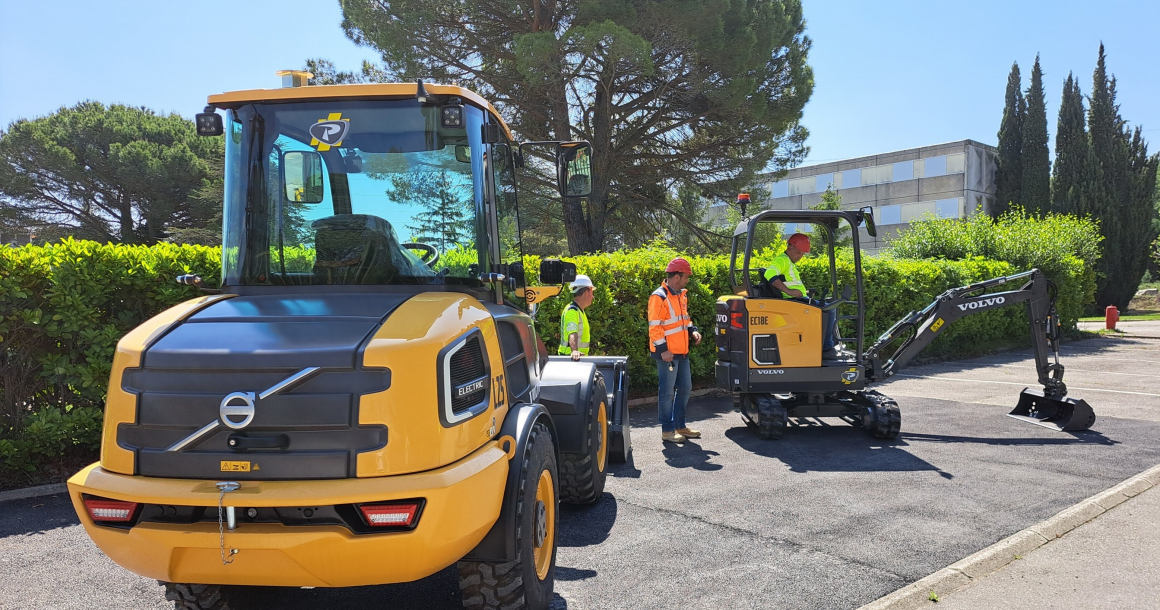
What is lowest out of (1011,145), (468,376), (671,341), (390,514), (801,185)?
(390,514)

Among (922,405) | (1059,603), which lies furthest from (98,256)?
(922,405)

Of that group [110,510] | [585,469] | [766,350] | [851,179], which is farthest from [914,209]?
[110,510]

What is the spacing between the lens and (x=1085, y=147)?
31.7 m

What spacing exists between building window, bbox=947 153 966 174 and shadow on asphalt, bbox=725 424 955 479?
125 ft

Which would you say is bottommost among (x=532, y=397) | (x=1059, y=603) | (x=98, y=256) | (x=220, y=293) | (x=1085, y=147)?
(x=1059, y=603)

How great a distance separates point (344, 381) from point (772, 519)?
3.41 metres

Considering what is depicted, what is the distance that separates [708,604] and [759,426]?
4.27 meters

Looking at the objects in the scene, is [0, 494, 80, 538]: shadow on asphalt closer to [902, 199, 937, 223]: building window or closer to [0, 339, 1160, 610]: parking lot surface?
[0, 339, 1160, 610]: parking lot surface

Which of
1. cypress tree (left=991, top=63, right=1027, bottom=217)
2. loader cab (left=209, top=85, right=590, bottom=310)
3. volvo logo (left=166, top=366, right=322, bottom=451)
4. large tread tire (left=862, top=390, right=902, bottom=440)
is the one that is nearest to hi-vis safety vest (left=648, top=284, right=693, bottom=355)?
large tread tire (left=862, top=390, right=902, bottom=440)

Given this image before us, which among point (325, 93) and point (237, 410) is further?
point (325, 93)

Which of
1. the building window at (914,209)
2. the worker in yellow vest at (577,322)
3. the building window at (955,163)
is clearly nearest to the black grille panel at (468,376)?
the worker in yellow vest at (577,322)

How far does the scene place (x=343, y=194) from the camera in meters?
3.59

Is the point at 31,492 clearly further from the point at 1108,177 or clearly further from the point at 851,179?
the point at 851,179

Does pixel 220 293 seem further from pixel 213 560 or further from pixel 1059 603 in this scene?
pixel 1059 603
